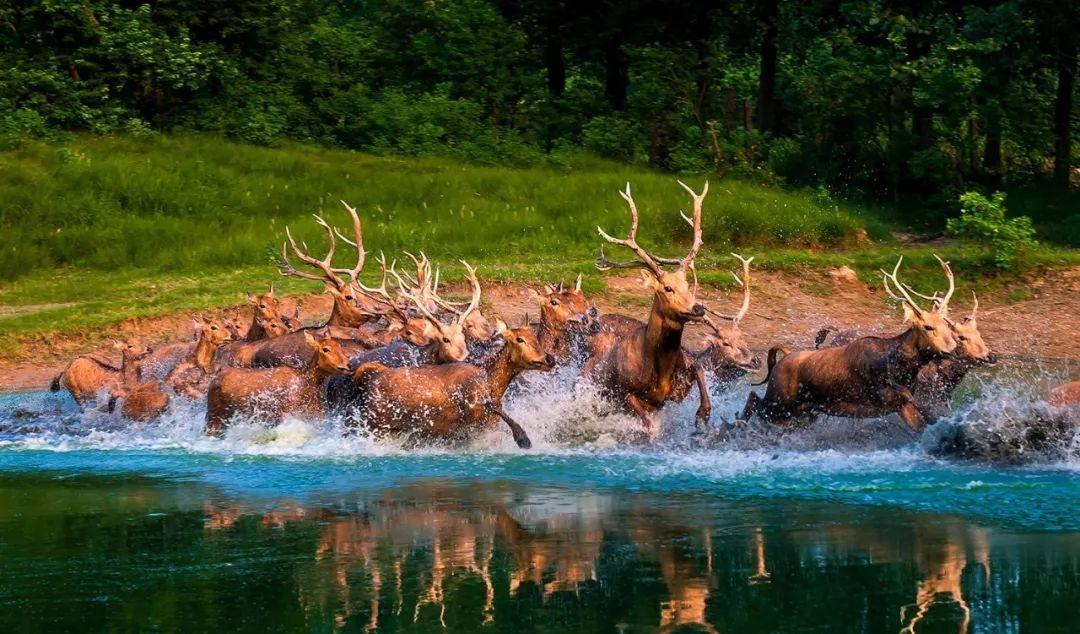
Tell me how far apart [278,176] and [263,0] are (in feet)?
19.7

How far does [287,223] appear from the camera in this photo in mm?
23531

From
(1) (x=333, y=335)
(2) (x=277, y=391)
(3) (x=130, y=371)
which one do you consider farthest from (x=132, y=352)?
(2) (x=277, y=391)

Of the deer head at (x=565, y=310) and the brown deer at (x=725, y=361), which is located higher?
the deer head at (x=565, y=310)

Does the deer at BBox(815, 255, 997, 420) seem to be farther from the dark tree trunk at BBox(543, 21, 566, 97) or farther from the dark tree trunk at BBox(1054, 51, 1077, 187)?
the dark tree trunk at BBox(543, 21, 566, 97)

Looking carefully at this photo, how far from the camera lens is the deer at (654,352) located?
13.3 m

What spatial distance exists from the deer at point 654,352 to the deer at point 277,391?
7.34ft

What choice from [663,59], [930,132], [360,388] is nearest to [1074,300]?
[930,132]

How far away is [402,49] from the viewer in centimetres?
3297

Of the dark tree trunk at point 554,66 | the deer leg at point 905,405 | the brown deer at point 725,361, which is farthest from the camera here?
the dark tree trunk at point 554,66

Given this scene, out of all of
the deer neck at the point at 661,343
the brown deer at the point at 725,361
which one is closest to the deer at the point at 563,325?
the brown deer at the point at 725,361

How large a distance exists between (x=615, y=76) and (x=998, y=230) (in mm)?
12445

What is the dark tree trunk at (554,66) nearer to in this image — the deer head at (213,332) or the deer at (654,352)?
the deer head at (213,332)

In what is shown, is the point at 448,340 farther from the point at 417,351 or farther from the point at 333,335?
the point at 333,335

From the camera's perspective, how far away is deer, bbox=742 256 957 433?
12.6m
